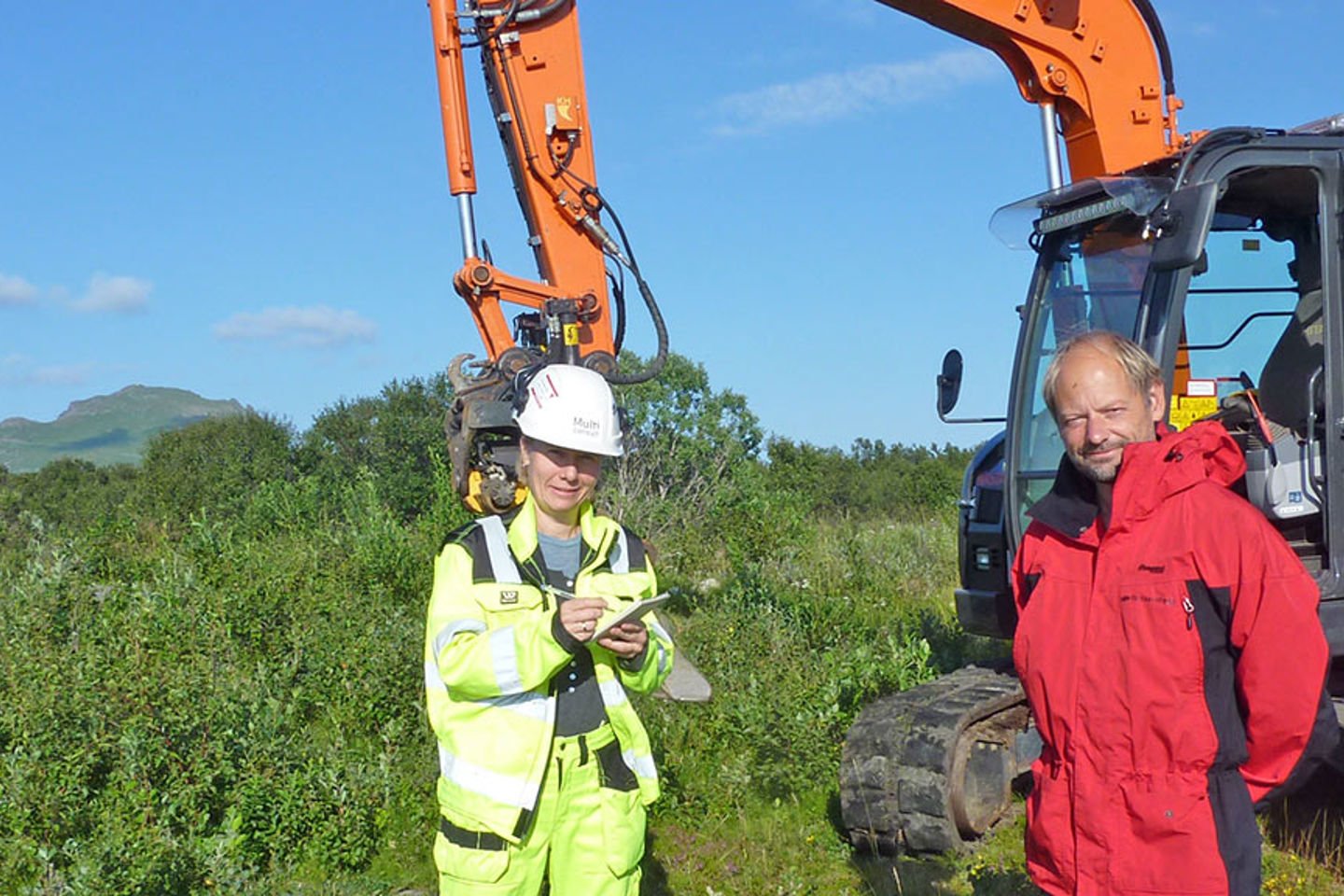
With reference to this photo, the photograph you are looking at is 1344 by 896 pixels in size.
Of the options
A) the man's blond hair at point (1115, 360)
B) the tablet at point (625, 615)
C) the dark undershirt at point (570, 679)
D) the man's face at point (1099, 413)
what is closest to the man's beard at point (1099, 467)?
the man's face at point (1099, 413)

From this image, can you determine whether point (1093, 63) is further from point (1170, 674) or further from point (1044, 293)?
point (1170, 674)

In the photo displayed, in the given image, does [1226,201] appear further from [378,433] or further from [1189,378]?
[378,433]

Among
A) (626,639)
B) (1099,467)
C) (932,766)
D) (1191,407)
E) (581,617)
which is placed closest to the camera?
(1099,467)

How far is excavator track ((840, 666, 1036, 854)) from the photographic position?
5695 millimetres

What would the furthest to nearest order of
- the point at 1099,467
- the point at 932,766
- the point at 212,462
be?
the point at 212,462 < the point at 932,766 < the point at 1099,467

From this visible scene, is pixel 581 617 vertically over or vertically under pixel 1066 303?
under

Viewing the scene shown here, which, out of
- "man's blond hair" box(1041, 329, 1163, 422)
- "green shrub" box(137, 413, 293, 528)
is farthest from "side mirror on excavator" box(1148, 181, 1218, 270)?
"green shrub" box(137, 413, 293, 528)

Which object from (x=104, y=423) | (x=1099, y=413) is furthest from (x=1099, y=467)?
(x=104, y=423)

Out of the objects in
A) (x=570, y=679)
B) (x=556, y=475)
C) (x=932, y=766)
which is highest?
(x=556, y=475)

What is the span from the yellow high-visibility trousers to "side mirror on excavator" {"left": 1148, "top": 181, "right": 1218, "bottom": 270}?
3.17 m

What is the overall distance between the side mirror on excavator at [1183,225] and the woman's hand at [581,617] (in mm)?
3241

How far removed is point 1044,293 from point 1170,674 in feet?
12.3

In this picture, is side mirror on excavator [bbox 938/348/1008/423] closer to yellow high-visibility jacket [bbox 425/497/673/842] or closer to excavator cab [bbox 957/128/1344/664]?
excavator cab [bbox 957/128/1344/664]

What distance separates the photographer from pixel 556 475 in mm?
3367
